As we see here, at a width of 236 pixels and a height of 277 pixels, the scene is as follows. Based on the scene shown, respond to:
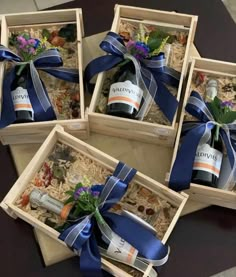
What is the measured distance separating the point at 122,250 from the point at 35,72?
16.2 inches

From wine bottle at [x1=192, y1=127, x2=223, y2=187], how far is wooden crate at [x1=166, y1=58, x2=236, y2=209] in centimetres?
2

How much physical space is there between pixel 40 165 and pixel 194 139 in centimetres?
31

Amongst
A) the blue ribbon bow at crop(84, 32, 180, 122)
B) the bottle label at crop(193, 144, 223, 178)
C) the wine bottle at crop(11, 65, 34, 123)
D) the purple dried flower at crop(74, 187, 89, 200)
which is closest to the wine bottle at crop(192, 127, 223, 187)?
the bottle label at crop(193, 144, 223, 178)

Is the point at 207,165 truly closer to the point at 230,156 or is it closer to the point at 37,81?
the point at 230,156

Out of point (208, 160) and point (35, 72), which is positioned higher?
point (35, 72)

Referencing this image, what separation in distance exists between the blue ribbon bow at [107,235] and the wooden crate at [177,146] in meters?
0.13

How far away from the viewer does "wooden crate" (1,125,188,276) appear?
881 mm

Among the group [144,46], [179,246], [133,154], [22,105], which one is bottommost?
[179,246]

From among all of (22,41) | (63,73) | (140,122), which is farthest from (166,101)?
(22,41)

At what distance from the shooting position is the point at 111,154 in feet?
3.34

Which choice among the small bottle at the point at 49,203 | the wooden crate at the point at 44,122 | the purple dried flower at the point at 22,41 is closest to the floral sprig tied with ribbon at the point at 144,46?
the wooden crate at the point at 44,122

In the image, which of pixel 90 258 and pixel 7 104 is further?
pixel 7 104

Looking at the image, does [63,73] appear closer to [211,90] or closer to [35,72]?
[35,72]

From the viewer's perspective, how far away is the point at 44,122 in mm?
957
